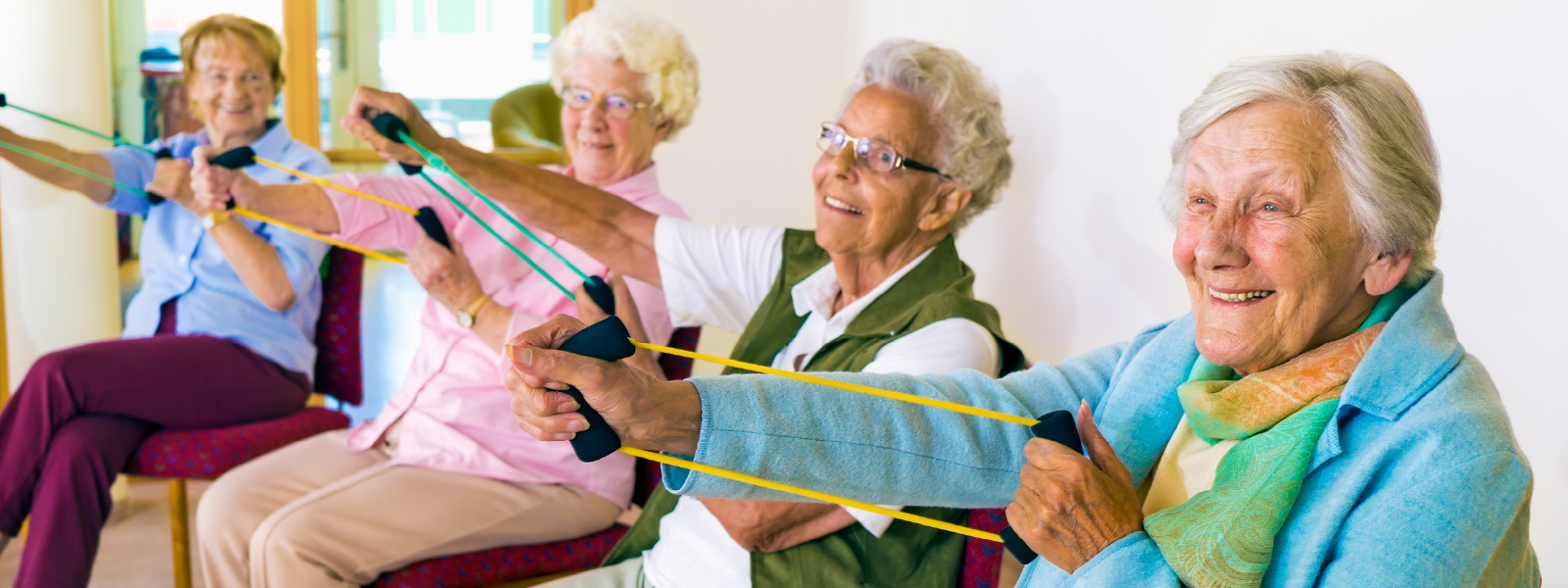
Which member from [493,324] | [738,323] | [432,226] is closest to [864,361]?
[738,323]

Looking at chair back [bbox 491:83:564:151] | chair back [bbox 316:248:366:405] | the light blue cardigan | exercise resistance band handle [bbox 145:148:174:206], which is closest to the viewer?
the light blue cardigan

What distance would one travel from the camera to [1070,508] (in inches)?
37.8

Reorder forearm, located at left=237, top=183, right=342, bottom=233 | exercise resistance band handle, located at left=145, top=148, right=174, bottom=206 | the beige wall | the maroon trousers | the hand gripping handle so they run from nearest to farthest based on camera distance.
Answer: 1. the hand gripping handle
2. the maroon trousers
3. forearm, located at left=237, top=183, right=342, bottom=233
4. exercise resistance band handle, located at left=145, top=148, right=174, bottom=206
5. the beige wall

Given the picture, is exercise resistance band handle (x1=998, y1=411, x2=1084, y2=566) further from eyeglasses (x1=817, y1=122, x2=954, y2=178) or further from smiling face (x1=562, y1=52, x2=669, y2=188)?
smiling face (x1=562, y1=52, x2=669, y2=188)

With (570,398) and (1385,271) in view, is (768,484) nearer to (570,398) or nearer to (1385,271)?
(570,398)

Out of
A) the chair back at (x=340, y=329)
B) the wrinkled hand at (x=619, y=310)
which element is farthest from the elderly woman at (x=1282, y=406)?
the chair back at (x=340, y=329)

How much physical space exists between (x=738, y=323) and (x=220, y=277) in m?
1.23

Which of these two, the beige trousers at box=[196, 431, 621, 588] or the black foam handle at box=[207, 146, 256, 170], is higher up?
the black foam handle at box=[207, 146, 256, 170]

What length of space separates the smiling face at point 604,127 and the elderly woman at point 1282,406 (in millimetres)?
1169

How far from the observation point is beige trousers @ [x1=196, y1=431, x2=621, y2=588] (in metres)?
1.72

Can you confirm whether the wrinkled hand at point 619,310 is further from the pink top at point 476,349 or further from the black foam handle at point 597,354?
the black foam handle at point 597,354

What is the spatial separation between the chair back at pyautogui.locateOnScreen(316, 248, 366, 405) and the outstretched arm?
2.08 ft

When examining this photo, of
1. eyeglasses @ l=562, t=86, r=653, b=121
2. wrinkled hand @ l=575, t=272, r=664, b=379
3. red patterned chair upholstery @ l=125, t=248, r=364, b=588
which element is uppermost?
eyeglasses @ l=562, t=86, r=653, b=121

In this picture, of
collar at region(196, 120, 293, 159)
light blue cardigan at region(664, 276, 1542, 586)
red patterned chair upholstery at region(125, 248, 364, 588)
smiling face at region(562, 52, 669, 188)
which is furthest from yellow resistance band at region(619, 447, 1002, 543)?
collar at region(196, 120, 293, 159)
